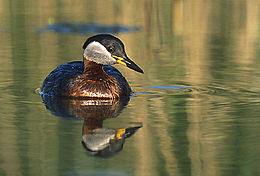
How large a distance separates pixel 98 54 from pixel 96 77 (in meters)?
A: 0.37

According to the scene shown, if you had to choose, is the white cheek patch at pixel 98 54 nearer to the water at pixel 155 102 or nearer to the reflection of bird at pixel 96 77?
the reflection of bird at pixel 96 77

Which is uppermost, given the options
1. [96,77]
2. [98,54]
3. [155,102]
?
[98,54]

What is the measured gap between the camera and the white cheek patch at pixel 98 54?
944 centimetres

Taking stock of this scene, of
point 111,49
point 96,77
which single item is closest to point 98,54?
point 111,49

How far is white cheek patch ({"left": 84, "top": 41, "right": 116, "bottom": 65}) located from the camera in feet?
31.0

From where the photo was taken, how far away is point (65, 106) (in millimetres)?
8719

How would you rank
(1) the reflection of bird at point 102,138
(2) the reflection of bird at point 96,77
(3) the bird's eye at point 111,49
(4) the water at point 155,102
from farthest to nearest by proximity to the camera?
(3) the bird's eye at point 111,49, (2) the reflection of bird at point 96,77, (1) the reflection of bird at point 102,138, (4) the water at point 155,102

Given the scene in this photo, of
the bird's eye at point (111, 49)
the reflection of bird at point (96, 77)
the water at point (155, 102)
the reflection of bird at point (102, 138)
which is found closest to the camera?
the water at point (155, 102)

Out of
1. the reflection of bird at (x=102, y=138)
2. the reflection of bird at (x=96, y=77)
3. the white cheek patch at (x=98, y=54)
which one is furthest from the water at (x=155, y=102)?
the white cheek patch at (x=98, y=54)

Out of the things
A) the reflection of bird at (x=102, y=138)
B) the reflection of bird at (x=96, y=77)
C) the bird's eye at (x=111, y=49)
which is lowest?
the reflection of bird at (x=102, y=138)

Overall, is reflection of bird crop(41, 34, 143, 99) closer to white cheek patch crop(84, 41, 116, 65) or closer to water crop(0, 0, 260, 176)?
white cheek patch crop(84, 41, 116, 65)

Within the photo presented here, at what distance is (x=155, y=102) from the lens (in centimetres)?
888

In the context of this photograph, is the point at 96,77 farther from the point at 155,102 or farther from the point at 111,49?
the point at 155,102

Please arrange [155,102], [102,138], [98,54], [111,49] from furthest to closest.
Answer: [98,54], [111,49], [155,102], [102,138]
